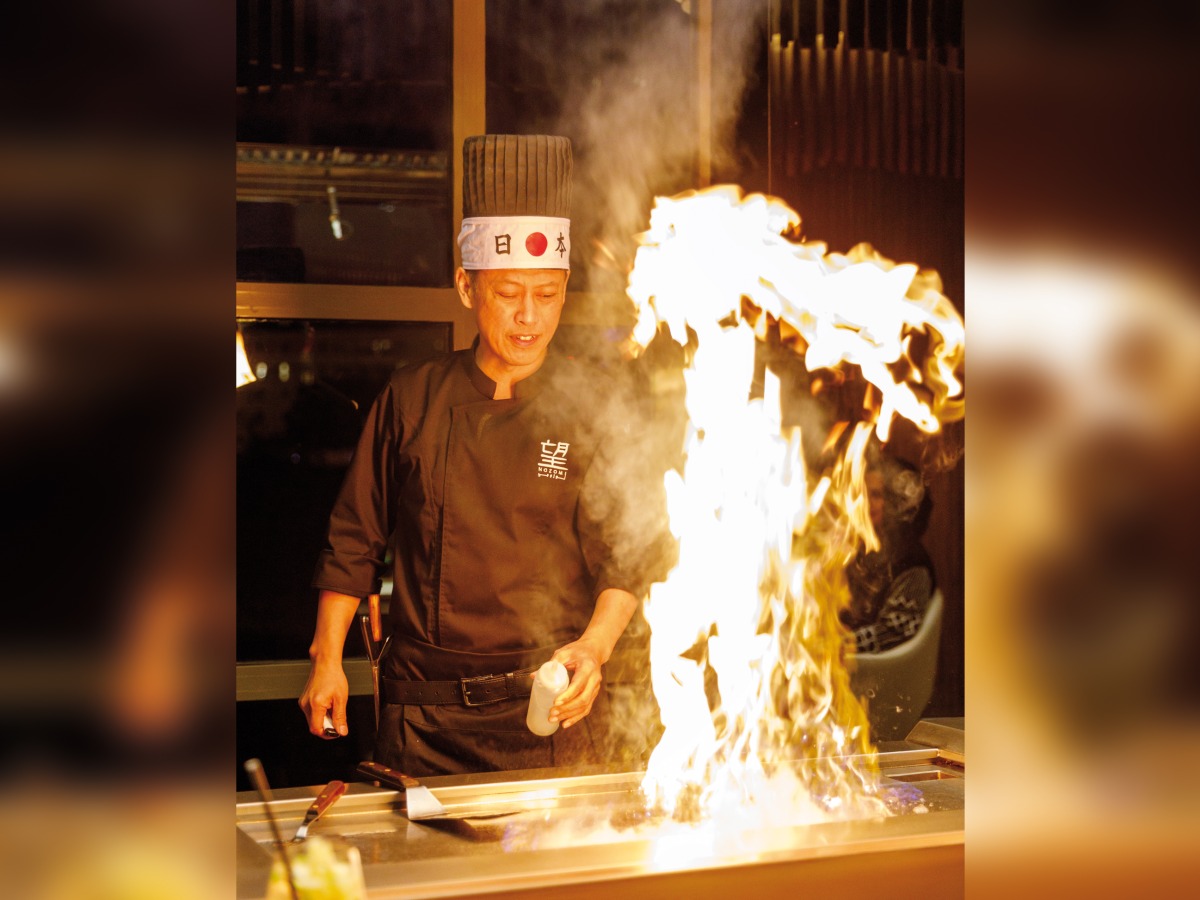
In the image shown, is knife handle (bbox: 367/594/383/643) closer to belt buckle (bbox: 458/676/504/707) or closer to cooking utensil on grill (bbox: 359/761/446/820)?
belt buckle (bbox: 458/676/504/707)

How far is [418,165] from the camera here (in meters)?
3.59

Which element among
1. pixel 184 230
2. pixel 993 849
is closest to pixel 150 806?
pixel 184 230

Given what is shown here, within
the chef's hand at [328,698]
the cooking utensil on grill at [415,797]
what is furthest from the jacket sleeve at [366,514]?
the cooking utensil on grill at [415,797]

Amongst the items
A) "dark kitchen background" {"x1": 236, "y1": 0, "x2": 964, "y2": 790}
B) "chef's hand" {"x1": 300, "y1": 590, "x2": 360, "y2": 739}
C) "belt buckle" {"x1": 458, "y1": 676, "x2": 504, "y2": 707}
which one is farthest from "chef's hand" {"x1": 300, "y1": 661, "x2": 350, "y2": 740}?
"dark kitchen background" {"x1": 236, "y1": 0, "x2": 964, "y2": 790}

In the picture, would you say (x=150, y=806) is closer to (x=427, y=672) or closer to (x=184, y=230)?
(x=184, y=230)

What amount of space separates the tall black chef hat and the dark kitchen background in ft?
1.44

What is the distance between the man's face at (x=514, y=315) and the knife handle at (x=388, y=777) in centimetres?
140

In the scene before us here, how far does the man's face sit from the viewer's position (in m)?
3.06

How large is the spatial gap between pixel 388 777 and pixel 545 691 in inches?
11.7

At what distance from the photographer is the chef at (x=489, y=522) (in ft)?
9.53

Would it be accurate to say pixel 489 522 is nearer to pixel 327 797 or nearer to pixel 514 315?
pixel 514 315

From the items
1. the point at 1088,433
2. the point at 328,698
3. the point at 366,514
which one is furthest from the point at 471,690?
the point at 1088,433

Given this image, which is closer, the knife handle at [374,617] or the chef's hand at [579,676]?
the chef's hand at [579,676]

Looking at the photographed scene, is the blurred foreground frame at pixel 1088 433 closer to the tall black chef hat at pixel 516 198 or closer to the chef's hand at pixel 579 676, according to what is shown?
the chef's hand at pixel 579 676
